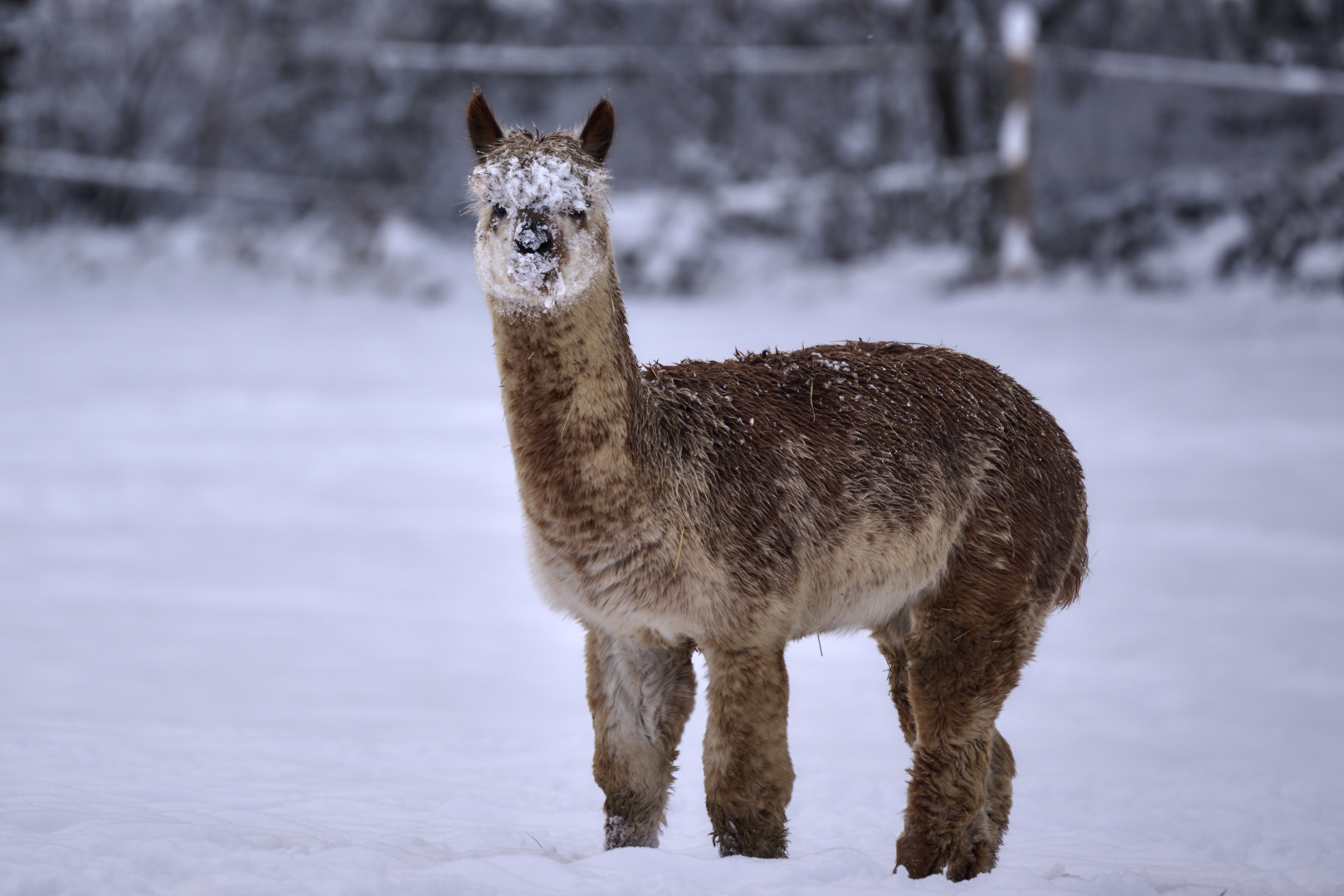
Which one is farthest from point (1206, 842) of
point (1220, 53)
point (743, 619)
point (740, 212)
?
point (1220, 53)

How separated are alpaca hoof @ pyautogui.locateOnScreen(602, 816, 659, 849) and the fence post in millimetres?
9650

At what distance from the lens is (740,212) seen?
14.1 m

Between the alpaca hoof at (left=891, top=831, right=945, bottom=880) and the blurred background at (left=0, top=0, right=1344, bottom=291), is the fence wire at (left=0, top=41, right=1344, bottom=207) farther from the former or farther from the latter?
the alpaca hoof at (left=891, top=831, right=945, bottom=880)

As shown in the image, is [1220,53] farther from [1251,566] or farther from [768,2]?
[1251,566]

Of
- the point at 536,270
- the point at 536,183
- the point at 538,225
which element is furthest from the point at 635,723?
the point at 536,183

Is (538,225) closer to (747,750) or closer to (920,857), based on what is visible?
(747,750)

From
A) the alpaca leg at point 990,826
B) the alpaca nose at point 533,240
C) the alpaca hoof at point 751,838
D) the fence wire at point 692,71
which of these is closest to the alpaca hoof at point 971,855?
the alpaca leg at point 990,826

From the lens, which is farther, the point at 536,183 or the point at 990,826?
the point at 990,826

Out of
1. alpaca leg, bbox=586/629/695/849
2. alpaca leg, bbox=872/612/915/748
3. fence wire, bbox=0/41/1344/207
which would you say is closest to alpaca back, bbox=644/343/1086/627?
alpaca leg, bbox=872/612/915/748

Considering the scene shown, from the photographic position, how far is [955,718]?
4.10 m

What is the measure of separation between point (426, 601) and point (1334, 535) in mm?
6125

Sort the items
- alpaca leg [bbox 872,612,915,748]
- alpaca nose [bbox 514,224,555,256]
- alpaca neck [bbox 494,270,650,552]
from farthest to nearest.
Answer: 1. alpaca leg [bbox 872,612,915,748]
2. alpaca neck [bbox 494,270,650,552]
3. alpaca nose [bbox 514,224,555,256]

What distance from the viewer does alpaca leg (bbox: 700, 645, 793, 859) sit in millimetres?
3770

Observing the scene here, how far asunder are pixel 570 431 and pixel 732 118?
11.2 m
